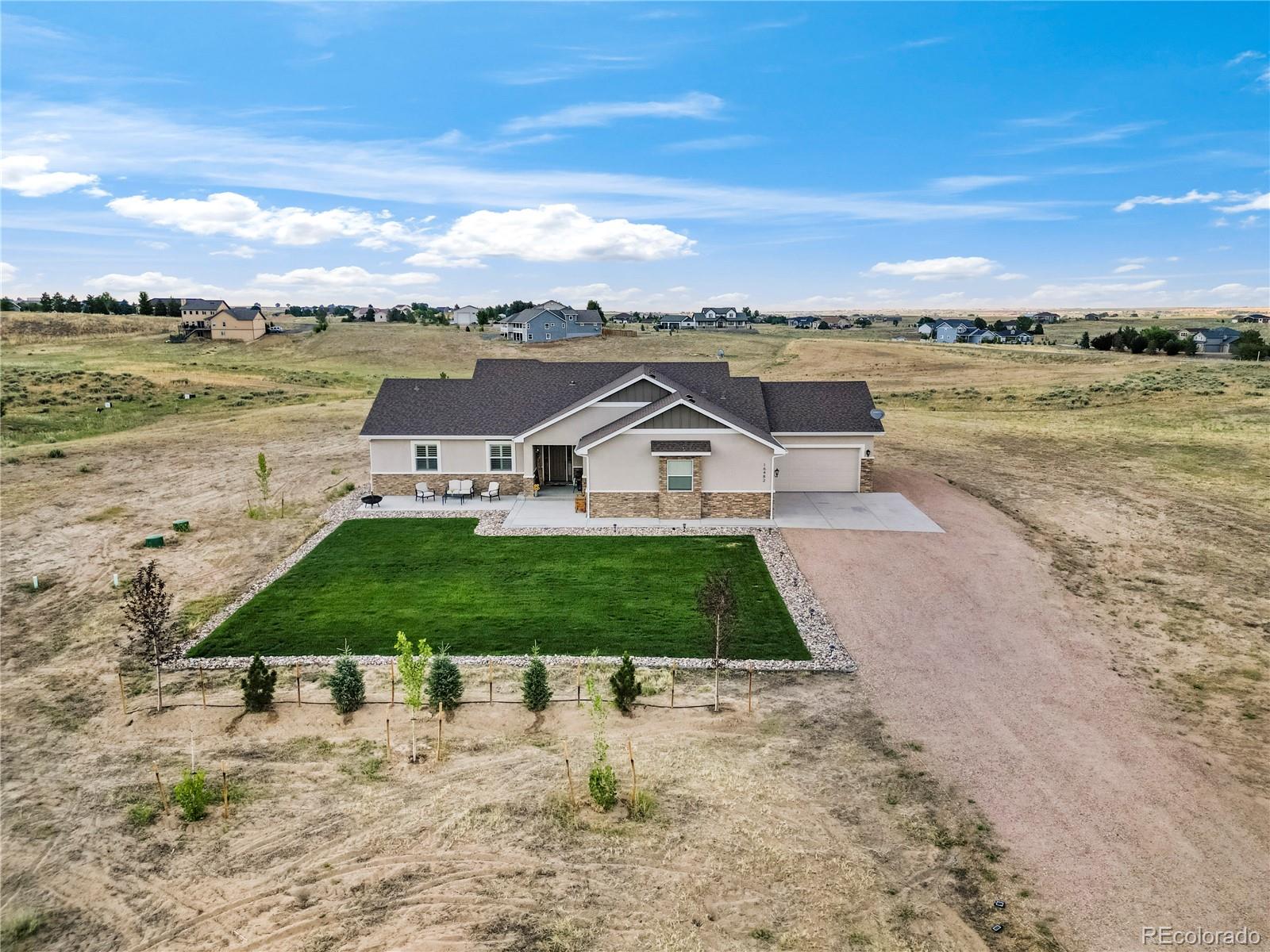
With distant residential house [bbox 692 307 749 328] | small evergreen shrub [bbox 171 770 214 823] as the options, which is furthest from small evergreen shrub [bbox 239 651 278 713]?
distant residential house [bbox 692 307 749 328]

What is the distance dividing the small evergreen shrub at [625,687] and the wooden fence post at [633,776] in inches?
38.6

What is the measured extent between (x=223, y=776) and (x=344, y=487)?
1995 cm

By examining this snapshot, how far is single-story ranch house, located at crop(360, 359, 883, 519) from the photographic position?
26.0 m

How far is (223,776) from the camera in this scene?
11.8 m

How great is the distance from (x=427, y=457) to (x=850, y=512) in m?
15.8

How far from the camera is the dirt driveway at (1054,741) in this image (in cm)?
976

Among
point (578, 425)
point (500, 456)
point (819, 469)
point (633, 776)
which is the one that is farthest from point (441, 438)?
point (633, 776)

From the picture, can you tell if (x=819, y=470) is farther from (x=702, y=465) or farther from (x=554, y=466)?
(x=554, y=466)

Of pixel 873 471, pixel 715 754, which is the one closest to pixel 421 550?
pixel 715 754

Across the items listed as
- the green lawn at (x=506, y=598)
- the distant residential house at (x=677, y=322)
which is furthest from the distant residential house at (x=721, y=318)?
the green lawn at (x=506, y=598)

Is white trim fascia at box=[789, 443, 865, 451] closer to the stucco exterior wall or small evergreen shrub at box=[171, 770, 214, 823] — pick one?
the stucco exterior wall

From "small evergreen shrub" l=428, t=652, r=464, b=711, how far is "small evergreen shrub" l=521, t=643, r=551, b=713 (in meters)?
1.30

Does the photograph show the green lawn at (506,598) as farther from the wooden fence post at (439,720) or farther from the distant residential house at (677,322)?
the distant residential house at (677,322)

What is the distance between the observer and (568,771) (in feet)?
38.5
